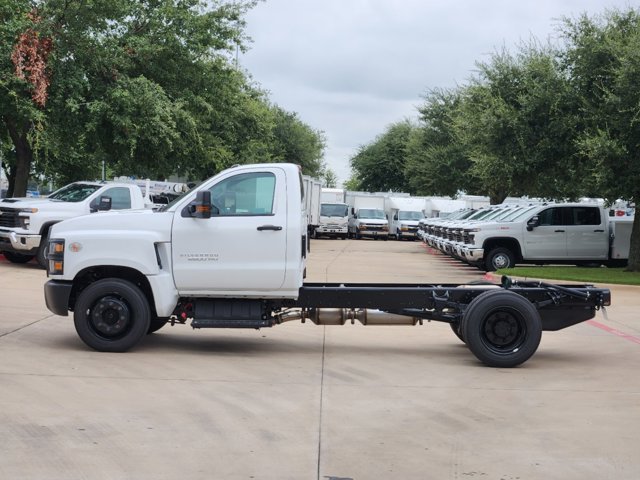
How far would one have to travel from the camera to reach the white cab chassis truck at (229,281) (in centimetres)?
1024

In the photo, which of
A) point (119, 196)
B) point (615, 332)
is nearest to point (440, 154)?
point (119, 196)

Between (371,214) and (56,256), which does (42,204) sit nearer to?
(56,256)

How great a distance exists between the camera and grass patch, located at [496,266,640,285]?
20812 millimetres

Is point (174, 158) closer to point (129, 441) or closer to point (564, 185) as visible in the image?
point (564, 185)

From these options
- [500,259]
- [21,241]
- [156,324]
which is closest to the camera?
[156,324]

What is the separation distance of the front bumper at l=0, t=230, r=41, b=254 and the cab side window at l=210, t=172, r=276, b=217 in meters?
11.3

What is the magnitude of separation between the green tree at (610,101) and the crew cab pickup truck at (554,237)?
2.94 feet

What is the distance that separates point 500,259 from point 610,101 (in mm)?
5199

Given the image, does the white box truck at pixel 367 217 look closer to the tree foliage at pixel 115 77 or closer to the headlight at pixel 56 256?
the tree foliage at pixel 115 77

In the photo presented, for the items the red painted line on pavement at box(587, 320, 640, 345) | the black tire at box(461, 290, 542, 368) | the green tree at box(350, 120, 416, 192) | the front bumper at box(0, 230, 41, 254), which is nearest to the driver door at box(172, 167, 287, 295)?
the black tire at box(461, 290, 542, 368)

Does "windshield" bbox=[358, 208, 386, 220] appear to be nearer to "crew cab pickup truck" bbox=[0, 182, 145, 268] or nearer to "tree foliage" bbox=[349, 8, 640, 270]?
"tree foliage" bbox=[349, 8, 640, 270]

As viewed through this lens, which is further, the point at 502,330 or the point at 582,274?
the point at 582,274

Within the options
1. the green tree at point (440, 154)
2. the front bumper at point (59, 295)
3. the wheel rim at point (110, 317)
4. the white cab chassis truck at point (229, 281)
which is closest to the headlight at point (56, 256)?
the white cab chassis truck at point (229, 281)

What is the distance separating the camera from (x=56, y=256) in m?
10.5
